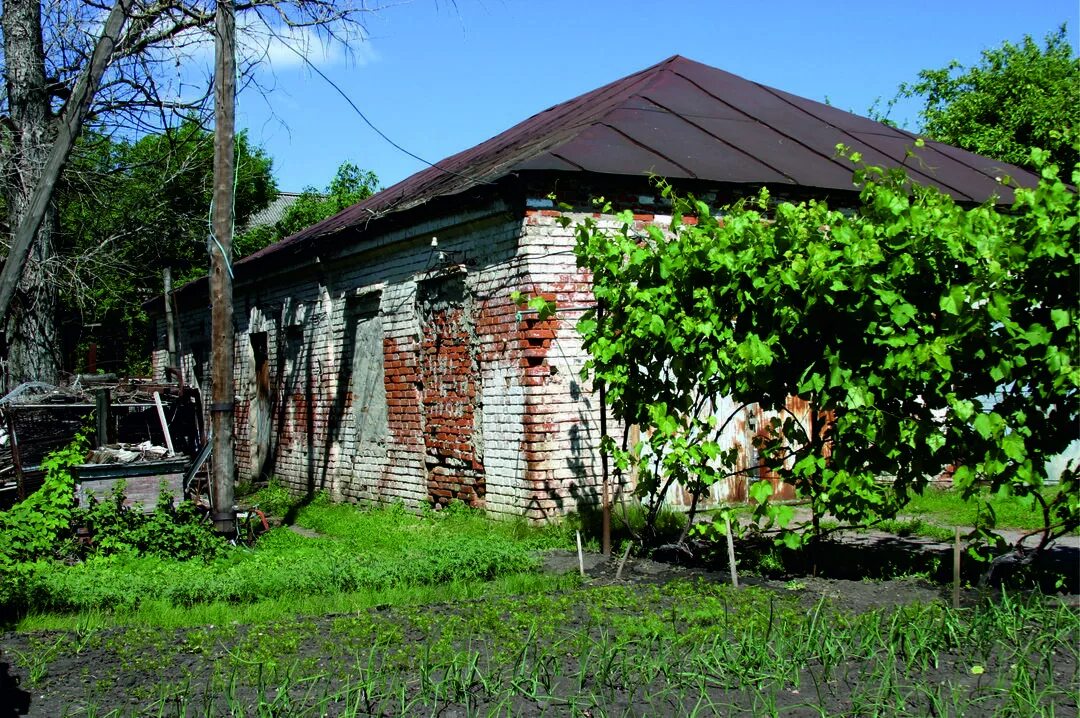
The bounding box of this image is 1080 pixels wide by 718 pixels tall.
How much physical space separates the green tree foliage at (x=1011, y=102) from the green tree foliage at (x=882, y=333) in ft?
60.4

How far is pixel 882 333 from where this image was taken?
5.86m

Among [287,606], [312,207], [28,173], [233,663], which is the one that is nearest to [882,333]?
[233,663]

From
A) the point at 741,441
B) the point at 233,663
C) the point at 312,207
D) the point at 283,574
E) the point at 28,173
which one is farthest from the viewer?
the point at 312,207

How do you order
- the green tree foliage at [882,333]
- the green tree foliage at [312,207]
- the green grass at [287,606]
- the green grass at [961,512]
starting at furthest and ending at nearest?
the green tree foliage at [312,207] → the green grass at [961,512] → the green grass at [287,606] → the green tree foliage at [882,333]

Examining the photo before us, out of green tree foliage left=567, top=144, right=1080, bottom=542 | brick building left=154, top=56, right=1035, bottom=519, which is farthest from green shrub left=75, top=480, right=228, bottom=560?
green tree foliage left=567, top=144, right=1080, bottom=542

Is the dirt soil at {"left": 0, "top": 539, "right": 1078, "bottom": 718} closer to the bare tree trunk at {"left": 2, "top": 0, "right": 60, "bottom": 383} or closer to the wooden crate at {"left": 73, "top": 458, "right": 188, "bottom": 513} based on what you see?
the wooden crate at {"left": 73, "top": 458, "right": 188, "bottom": 513}

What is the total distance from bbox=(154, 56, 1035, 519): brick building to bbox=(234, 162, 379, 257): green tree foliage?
15.8m

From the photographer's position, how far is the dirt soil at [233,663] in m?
4.01

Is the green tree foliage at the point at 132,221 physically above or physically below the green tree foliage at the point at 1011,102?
below

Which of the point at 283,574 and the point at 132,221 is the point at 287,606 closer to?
the point at 283,574

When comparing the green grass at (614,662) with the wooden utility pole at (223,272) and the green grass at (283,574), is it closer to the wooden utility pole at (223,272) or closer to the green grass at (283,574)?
A: the green grass at (283,574)

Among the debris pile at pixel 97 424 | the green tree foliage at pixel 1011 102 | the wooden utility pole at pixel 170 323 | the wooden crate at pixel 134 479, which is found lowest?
the wooden crate at pixel 134 479

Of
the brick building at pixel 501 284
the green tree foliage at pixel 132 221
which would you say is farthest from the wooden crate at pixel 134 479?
the green tree foliage at pixel 132 221

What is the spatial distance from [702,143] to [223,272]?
16.1 feet
